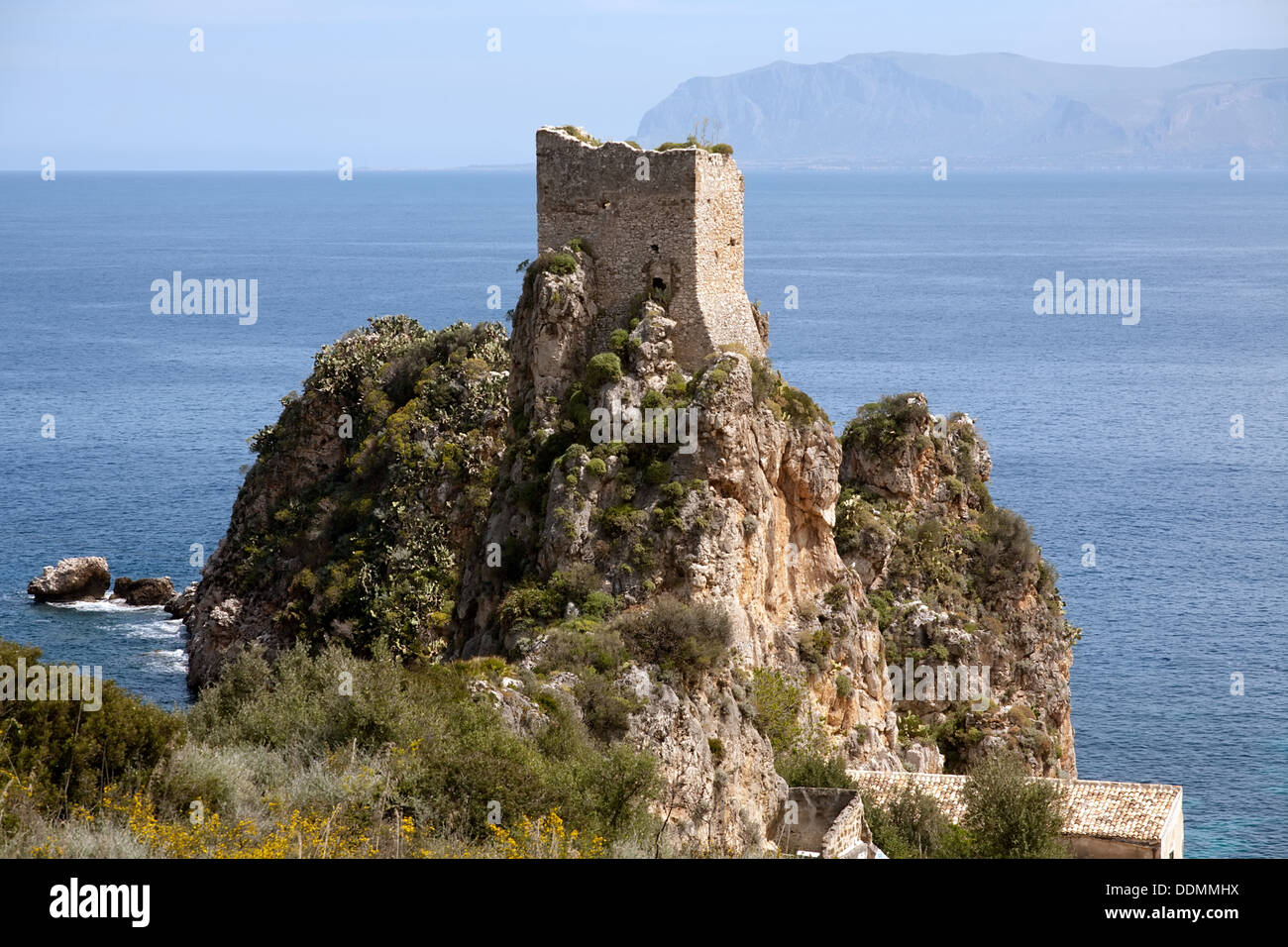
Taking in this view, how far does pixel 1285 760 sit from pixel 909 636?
2142 centimetres

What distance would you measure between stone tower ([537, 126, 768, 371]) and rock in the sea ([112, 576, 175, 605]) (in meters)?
37.8

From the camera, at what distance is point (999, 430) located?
10262 centimetres

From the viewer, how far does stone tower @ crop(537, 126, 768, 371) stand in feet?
119

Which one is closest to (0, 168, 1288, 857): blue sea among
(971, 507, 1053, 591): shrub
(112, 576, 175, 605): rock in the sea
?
(112, 576, 175, 605): rock in the sea

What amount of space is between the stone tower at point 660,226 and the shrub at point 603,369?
137 centimetres

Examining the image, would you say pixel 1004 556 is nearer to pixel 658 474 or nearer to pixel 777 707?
pixel 777 707

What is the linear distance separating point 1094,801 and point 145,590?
150 feet

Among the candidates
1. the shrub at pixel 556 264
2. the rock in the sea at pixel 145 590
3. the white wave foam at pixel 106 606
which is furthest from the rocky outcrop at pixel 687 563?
the rock in the sea at pixel 145 590

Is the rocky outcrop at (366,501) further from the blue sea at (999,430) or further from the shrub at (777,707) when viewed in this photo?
the shrub at (777,707)

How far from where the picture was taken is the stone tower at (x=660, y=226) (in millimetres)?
36312

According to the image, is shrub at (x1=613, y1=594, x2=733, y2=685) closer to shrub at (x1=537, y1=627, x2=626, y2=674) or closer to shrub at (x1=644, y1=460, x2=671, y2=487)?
shrub at (x1=537, y1=627, x2=626, y2=674)
